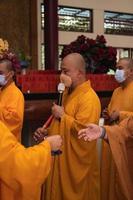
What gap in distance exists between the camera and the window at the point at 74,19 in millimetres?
7980

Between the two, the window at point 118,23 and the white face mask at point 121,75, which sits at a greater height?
the window at point 118,23

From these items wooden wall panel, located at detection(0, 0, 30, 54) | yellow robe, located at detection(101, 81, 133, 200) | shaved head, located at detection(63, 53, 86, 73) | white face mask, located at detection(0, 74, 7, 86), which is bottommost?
yellow robe, located at detection(101, 81, 133, 200)

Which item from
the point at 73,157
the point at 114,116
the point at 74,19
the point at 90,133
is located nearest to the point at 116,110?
the point at 114,116

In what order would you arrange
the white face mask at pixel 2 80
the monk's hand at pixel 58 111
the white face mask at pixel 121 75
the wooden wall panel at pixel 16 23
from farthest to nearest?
the wooden wall panel at pixel 16 23, the white face mask at pixel 121 75, the white face mask at pixel 2 80, the monk's hand at pixel 58 111

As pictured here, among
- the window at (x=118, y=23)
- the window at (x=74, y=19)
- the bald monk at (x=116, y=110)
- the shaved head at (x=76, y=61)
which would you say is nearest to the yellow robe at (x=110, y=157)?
the bald monk at (x=116, y=110)

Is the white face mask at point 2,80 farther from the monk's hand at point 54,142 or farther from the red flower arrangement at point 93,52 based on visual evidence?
the monk's hand at point 54,142

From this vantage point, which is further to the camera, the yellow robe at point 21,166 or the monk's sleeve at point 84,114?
the monk's sleeve at point 84,114

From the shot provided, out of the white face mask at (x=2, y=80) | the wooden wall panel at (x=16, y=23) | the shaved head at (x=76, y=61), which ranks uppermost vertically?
the wooden wall panel at (x=16, y=23)

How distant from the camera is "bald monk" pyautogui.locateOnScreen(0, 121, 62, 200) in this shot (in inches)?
67.1

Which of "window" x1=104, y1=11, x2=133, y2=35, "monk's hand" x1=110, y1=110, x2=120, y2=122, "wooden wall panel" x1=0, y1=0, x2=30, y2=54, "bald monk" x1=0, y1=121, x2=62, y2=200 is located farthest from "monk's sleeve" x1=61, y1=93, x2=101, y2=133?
"window" x1=104, y1=11, x2=133, y2=35

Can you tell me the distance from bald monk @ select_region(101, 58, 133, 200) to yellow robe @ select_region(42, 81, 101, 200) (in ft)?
1.21

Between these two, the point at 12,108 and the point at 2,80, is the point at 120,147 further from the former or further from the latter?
the point at 2,80

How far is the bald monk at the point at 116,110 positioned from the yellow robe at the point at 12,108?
2.59 feet

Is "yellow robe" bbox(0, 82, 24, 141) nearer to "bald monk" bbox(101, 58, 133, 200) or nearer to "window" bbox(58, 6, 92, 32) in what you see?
"bald monk" bbox(101, 58, 133, 200)
